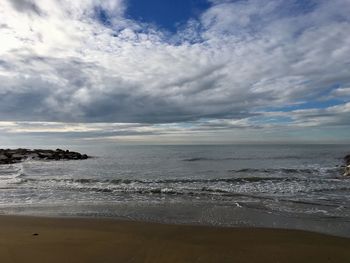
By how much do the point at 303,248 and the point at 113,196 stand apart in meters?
9.45

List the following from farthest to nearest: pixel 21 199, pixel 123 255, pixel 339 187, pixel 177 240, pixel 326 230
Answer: pixel 339 187, pixel 21 199, pixel 326 230, pixel 177 240, pixel 123 255

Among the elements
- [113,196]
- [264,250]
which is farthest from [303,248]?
[113,196]

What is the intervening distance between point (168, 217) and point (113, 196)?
508cm

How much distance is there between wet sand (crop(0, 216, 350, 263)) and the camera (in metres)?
6.39

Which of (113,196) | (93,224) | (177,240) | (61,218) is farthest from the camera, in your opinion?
(113,196)

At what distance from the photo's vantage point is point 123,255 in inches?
257

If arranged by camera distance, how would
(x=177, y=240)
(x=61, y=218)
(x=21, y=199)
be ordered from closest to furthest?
(x=177, y=240) → (x=61, y=218) → (x=21, y=199)

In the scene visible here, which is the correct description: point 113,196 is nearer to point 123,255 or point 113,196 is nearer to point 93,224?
point 93,224

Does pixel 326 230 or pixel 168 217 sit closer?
pixel 326 230

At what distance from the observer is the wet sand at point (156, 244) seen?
251 inches

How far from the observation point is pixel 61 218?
388 inches

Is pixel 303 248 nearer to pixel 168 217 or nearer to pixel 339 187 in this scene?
pixel 168 217

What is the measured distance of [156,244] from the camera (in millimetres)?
7293

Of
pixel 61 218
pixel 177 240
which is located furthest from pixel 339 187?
pixel 61 218
